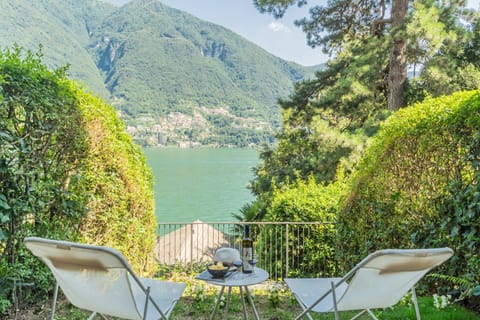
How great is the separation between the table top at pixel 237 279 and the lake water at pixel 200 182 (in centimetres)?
1221

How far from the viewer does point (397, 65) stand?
932cm

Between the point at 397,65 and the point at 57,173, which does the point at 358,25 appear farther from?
the point at 57,173

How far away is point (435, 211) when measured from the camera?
2916 millimetres

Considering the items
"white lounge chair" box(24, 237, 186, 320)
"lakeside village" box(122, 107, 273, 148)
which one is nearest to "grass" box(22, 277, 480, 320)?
"white lounge chair" box(24, 237, 186, 320)

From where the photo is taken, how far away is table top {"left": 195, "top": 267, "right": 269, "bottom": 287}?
8.29ft

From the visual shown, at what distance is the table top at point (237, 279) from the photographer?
8.29 feet

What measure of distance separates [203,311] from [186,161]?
195ft

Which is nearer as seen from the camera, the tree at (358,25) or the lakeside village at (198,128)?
the tree at (358,25)

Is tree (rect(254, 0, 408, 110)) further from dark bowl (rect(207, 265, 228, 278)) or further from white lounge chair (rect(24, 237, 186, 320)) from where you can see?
white lounge chair (rect(24, 237, 186, 320))

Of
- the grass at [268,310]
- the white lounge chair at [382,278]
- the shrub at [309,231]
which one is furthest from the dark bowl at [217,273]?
the shrub at [309,231]

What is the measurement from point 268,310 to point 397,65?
7946 millimetres

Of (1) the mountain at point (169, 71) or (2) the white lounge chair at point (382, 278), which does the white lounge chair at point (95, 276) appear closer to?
(2) the white lounge chair at point (382, 278)

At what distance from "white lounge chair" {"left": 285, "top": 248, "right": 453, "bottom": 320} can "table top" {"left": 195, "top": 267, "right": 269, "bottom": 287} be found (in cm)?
36

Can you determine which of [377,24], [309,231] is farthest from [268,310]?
[377,24]
